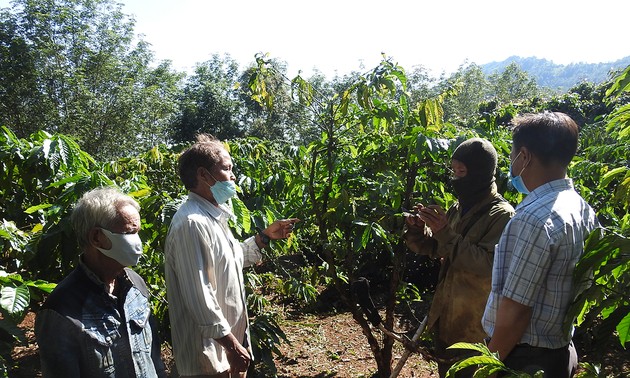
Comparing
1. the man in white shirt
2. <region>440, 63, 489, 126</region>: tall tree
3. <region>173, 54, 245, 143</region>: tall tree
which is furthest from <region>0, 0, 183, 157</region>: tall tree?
the man in white shirt

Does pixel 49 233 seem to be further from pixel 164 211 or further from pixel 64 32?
pixel 64 32

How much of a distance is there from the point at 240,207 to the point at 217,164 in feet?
1.74

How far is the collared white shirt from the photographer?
95.8 inches

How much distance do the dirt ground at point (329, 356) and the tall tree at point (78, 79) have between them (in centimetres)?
1919

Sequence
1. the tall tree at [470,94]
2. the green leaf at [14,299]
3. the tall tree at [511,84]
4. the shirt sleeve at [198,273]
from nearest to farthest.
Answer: the green leaf at [14,299]
the shirt sleeve at [198,273]
the tall tree at [470,94]
the tall tree at [511,84]

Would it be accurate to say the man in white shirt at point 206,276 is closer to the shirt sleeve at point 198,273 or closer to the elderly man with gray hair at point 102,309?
the shirt sleeve at point 198,273

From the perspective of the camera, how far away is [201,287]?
2.43 metres

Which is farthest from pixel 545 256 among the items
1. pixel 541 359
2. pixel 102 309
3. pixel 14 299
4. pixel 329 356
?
pixel 329 356

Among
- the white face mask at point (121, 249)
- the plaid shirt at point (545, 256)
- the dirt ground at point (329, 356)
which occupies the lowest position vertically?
the dirt ground at point (329, 356)

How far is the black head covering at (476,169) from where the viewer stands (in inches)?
109

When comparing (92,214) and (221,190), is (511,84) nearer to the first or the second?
(221,190)

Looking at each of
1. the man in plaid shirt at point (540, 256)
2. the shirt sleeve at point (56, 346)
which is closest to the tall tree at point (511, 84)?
the man in plaid shirt at point (540, 256)

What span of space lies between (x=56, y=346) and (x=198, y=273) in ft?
2.45

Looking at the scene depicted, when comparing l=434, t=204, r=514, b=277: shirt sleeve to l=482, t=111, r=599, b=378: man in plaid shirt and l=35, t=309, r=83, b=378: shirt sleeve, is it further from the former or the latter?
l=35, t=309, r=83, b=378: shirt sleeve
